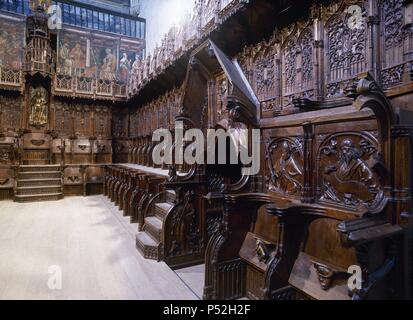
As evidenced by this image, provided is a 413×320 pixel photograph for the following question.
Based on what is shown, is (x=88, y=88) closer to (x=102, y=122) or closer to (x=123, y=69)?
(x=102, y=122)

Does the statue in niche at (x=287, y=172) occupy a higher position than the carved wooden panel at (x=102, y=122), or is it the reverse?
the carved wooden panel at (x=102, y=122)

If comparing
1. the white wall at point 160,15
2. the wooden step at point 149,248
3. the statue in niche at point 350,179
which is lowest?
the wooden step at point 149,248

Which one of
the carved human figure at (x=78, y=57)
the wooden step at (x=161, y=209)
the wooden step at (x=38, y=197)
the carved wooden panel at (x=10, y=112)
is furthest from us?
the carved human figure at (x=78, y=57)

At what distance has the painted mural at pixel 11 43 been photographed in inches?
378

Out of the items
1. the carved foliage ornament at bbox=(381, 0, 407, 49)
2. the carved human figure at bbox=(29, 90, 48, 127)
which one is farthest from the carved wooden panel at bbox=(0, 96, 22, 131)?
the carved foliage ornament at bbox=(381, 0, 407, 49)

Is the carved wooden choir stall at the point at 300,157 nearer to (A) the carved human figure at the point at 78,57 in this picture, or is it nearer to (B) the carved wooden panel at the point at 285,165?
(B) the carved wooden panel at the point at 285,165

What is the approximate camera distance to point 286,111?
256 cm

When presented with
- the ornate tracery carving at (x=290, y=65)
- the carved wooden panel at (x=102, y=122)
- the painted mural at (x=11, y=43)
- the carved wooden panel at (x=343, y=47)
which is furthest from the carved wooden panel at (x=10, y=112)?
the carved wooden panel at (x=343, y=47)

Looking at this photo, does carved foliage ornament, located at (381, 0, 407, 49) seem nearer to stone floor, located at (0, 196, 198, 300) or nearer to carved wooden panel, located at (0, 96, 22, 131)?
stone floor, located at (0, 196, 198, 300)

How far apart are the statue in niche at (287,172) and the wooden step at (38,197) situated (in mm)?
7358

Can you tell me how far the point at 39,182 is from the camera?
779cm

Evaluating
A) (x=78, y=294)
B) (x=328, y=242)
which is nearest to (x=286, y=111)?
(x=328, y=242)

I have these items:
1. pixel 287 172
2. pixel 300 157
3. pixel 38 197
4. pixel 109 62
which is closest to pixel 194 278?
pixel 287 172

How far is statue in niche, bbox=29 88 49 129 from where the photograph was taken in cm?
873
